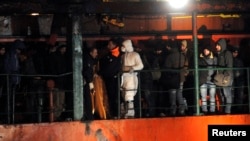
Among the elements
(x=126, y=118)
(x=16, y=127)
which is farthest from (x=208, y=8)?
(x=16, y=127)

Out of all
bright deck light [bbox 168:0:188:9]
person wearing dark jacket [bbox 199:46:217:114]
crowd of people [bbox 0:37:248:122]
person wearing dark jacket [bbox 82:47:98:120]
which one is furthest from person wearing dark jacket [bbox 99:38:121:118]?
person wearing dark jacket [bbox 199:46:217:114]

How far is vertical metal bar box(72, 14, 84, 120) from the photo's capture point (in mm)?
14312

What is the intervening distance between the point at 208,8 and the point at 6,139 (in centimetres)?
527

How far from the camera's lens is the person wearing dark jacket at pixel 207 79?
1533 centimetres

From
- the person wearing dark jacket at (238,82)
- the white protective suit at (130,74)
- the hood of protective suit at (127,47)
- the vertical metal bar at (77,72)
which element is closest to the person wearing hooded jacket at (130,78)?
the white protective suit at (130,74)

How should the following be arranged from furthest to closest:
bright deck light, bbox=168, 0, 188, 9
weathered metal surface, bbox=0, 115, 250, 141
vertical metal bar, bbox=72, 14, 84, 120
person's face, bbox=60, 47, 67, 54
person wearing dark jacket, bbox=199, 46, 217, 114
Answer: person wearing dark jacket, bbox=199, 46, 217, 114 < person's face, bbox=60, 47, 67, 54 < bright deck light, bbox=168, 0, 188, 9 < vertical metal bar, bbox=72, 14, 84, 120 < weathered metal surface, bbox=0, 115, 250, 141

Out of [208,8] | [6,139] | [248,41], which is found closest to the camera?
[6,139]

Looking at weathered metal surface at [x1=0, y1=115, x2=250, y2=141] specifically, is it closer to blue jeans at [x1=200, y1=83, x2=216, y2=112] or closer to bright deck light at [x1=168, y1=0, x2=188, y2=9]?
blue jeans at [x1=200, y1=83, x2=216, y2=112]

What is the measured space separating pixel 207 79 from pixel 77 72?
3.17 meters

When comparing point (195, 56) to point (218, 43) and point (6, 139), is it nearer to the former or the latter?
point (218, 43)

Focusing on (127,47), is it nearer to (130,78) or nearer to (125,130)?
(130,78)

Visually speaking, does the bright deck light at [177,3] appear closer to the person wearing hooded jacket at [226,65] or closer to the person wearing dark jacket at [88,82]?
the person wearing hooded jacket at [226,65]

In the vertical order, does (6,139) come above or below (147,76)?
below

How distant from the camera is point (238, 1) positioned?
14.9m
